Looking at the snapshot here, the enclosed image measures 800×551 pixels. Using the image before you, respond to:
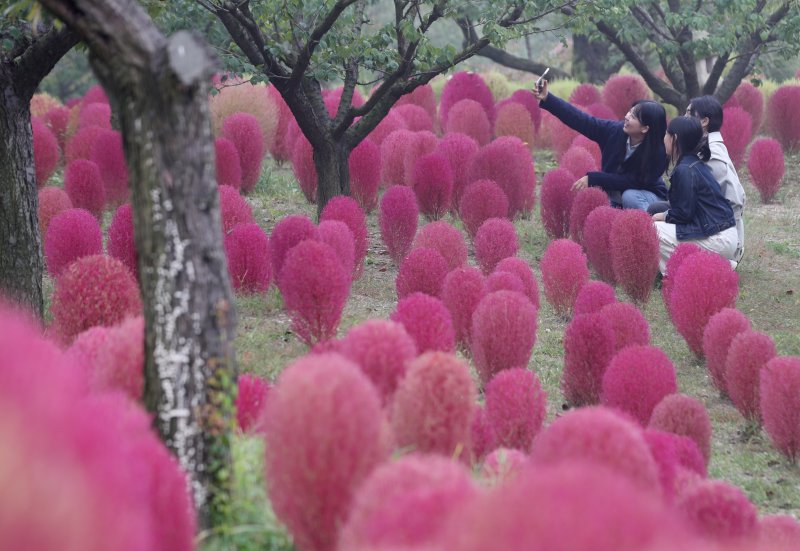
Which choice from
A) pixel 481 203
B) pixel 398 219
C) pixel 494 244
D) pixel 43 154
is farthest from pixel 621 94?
pixel 43 154

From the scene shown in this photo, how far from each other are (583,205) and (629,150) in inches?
26.0

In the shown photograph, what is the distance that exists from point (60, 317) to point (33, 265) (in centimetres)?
95

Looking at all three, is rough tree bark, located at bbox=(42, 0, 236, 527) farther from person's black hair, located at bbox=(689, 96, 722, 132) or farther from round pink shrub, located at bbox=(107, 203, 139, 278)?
person's black hair, located at bbox=(689, 96, 722, 132)

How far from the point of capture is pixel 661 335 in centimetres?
609

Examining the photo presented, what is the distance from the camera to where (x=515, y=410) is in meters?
3.56

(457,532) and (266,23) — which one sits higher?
(266,23)

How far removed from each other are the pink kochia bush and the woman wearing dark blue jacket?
229cm

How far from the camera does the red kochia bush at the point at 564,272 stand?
5984 mm

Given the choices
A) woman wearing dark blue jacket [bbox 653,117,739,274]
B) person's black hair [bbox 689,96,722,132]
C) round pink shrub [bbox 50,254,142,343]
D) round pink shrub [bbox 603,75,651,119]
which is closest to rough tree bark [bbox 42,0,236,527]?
round pink shrub [bbox 50,254,142,343]

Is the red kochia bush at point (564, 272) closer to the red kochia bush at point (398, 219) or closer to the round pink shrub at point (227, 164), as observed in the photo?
the red kochia bush at point (398, 219)

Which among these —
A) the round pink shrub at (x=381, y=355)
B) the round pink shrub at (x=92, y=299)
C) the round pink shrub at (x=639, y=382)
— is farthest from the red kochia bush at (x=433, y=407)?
the round pink shrub at (x=92, y=299)

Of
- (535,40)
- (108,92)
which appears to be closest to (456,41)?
(535,40)

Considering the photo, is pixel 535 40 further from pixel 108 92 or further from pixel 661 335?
pixel 108 92

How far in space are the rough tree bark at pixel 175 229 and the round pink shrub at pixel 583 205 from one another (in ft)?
16.0
